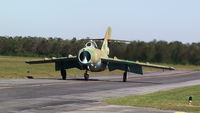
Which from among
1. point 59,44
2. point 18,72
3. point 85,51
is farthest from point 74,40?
point 85,51

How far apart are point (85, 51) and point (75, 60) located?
6.24 feet

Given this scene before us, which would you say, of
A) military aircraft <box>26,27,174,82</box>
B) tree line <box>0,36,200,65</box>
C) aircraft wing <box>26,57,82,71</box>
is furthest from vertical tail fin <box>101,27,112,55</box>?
aircraft wing <box>26,57,82,71</box>

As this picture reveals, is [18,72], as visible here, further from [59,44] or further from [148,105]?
[59,44]

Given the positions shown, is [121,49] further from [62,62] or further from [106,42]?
[62,62]

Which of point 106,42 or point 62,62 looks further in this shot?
point 106,42

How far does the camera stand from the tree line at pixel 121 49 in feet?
219

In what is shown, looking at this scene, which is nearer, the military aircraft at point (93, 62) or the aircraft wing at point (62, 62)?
the military aircraft at point (93, 62)

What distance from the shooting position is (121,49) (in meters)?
64.9

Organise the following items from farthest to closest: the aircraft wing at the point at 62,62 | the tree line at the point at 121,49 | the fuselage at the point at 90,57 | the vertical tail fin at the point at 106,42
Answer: the tree line at the point at 121,49 → the vertical tail fin at the point at 106,42 → the aircraft wing at the point at 62,62 → the fuselage at the point at 90,57

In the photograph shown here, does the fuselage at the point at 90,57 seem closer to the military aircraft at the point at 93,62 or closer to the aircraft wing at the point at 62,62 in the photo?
the military aircraft at the point at 93,62

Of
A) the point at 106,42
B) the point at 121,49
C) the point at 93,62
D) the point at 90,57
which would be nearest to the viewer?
the point at 90,57

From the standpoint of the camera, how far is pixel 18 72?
42.8m

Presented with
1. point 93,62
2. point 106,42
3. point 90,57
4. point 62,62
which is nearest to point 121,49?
point 106,42

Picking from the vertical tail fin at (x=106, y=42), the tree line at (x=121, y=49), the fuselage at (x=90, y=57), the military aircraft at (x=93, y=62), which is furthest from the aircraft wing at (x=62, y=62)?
the tree line at (x=121, y=49)
